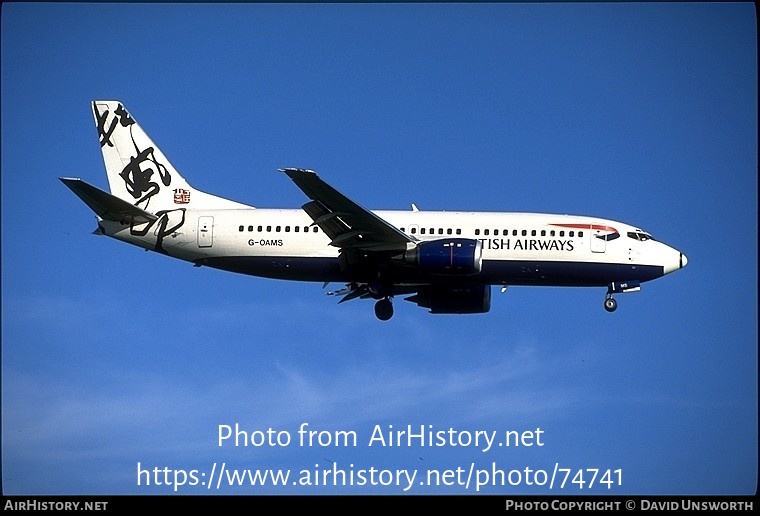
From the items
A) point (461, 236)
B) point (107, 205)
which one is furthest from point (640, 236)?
point (107, 205)

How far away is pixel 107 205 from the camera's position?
5494cm

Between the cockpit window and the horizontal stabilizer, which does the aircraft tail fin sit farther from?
the cockpit window

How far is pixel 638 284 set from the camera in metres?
55.3

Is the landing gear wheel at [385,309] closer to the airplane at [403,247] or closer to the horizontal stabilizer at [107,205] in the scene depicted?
the airplane at [403,247]

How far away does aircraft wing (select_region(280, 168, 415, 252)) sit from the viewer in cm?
5131

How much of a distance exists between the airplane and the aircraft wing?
5 centimetres

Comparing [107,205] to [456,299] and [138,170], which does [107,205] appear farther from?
[456,299]

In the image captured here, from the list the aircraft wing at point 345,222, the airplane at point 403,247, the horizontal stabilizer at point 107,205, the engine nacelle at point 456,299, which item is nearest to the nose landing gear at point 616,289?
the airplane at point 403,247

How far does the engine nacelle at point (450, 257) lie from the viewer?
2063 inches

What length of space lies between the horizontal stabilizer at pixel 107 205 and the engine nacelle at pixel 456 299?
12129 mm

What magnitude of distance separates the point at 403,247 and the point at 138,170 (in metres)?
13.5

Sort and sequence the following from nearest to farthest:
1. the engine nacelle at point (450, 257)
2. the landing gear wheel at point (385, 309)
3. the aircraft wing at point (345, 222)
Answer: the aircraft wing at point (345, 222)
the engine nacelle at point (450, 257)
the landing gear wheel at point (385, 309)

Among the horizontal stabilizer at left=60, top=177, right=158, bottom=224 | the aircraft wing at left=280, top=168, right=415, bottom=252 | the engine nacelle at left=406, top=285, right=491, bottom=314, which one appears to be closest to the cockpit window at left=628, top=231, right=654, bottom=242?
the engine nacelle at left=406, top=285, right=491, bottom=314
